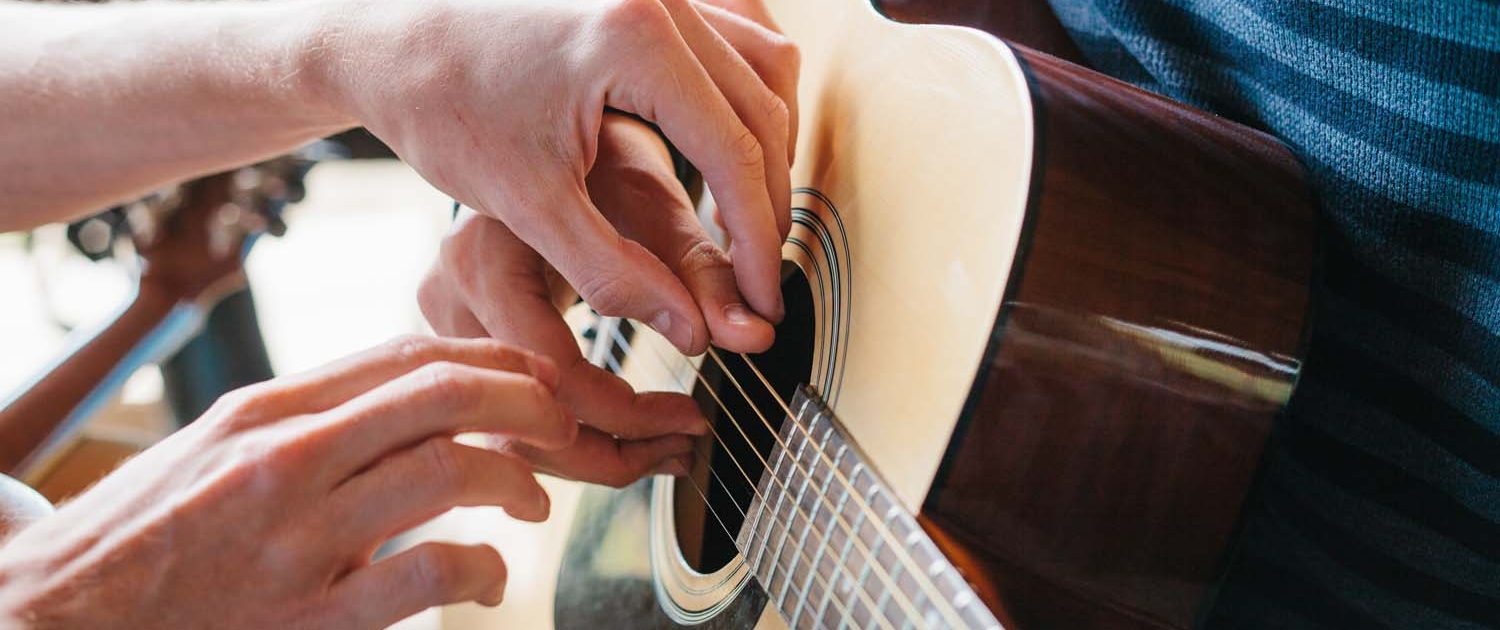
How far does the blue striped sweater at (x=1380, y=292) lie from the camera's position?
0.51 m

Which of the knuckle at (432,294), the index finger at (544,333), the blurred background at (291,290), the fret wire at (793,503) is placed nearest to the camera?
the fret wire at (793,503)

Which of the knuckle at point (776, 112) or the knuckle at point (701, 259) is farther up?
the knuckle at point (776, 112)

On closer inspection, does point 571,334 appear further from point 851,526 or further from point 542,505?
point 851,526

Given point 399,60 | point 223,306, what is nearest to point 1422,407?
point 399,60

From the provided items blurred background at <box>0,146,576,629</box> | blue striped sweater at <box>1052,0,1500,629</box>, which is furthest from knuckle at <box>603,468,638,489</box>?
blurred background at <box>0,146,576,629</box>

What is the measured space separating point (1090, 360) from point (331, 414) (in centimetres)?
35

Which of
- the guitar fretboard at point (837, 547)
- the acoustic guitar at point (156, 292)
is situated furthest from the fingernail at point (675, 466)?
the acoustic guitar at point (156, 292)

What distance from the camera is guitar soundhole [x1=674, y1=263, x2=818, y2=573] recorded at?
2.00 ft

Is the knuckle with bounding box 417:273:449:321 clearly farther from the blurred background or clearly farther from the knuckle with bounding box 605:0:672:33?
the blurred background

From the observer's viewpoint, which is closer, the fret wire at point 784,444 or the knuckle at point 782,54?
the fret wire at point 784,444

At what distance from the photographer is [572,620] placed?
764 mm

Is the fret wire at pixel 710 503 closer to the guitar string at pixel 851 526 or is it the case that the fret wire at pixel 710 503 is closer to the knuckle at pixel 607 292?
the guitar string at pixel 851 526

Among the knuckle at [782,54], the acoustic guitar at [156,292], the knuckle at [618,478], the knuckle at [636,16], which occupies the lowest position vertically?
the acoustic guitar at [156,292]

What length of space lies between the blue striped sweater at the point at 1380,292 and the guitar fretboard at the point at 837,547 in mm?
168
